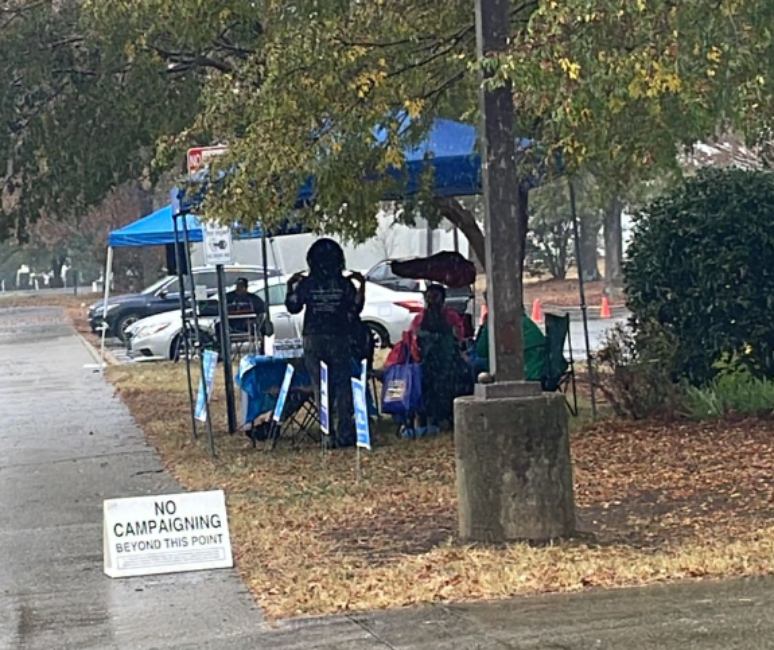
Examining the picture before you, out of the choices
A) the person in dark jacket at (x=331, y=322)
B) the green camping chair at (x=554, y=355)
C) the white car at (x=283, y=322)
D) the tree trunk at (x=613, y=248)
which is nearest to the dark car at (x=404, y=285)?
the white car at (x=283, y=322)

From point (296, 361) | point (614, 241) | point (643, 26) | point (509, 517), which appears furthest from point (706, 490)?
point (614, 241)

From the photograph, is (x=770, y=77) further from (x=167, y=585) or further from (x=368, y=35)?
(x=167, y=585)

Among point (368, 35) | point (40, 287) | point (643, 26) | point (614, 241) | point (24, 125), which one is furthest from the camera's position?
point (40, 287)

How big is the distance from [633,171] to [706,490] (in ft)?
11.3

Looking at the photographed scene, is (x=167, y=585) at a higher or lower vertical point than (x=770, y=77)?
lower

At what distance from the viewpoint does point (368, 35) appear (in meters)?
10.5

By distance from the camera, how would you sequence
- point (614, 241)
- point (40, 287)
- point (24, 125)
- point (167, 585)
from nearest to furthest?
1. point (167, 585)
2. point (24, 125)
3. point (614, 241)
4. point (40, 287)

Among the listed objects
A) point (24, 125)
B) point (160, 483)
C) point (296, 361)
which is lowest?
point (160, 483)

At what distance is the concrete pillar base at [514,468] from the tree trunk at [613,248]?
3612 centimetres

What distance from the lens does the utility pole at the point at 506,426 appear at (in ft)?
25.3

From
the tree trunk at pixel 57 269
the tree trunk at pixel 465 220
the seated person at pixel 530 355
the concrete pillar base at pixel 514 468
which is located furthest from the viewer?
the tree trunk at pixel 57 269

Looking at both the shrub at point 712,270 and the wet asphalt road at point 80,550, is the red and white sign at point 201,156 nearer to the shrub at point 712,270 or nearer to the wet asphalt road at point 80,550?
the wet asphalt road at point 80,550

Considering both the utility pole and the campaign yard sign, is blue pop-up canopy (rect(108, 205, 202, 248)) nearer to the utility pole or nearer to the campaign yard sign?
the campaign yard sign

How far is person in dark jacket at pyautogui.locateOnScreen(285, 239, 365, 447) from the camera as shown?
12469mm
